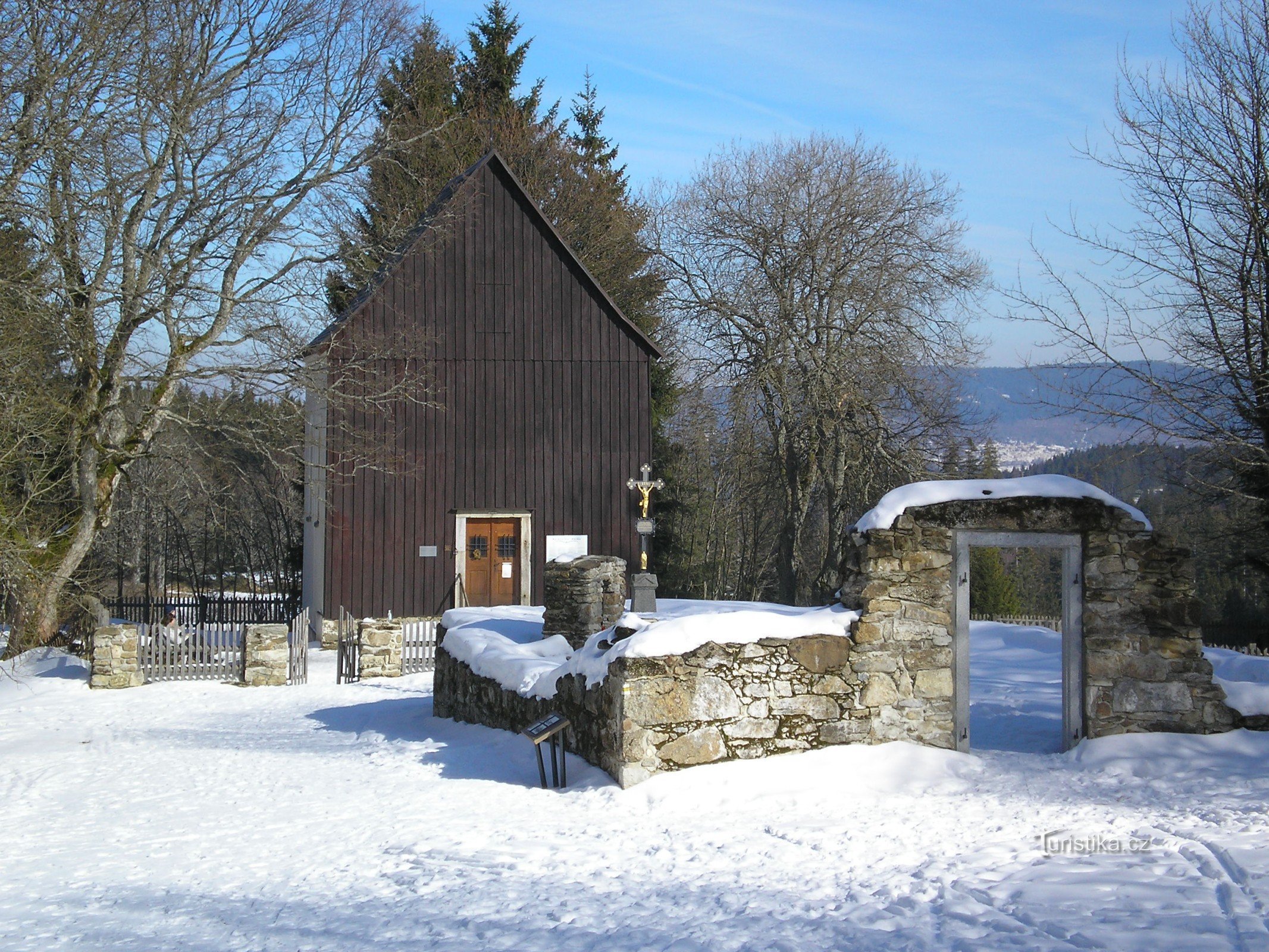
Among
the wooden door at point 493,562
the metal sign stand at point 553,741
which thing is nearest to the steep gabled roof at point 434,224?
the wooden door at point 493,562

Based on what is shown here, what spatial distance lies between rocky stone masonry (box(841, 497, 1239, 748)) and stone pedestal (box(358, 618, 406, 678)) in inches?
458

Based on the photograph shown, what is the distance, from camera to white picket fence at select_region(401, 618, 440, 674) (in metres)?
19.5

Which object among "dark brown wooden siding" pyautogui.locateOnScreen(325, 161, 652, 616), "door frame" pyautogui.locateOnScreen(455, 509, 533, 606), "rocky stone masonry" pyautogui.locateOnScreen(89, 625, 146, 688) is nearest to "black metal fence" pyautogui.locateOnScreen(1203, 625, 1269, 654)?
"dark brown wooden siding" pyautogui.locateOnScreen(325, 161, 652, 616)

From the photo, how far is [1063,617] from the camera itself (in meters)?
9.05

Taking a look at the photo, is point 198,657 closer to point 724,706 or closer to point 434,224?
point 434,224

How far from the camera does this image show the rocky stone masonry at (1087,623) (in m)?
8.90

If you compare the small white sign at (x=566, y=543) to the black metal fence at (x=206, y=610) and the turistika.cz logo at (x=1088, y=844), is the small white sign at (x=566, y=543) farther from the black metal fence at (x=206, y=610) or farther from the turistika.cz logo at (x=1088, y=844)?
the turistika.cz logo at (x=1088, y=844)

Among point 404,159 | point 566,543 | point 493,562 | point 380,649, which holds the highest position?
point 404,159

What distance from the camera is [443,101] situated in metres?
33.4

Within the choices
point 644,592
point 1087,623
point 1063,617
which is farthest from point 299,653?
point 1087,623

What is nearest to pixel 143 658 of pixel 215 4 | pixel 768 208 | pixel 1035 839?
pixel 215 4

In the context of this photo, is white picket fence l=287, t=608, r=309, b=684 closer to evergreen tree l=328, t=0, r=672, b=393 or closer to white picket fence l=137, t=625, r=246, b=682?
white picket fence l=137, t=625, r=246, b=682

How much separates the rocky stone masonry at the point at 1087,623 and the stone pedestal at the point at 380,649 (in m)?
11.6

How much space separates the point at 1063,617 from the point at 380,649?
12676 mm
